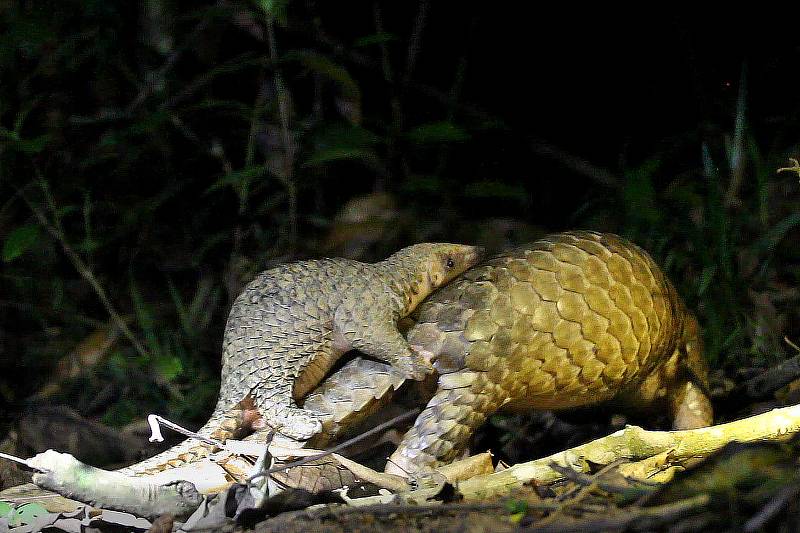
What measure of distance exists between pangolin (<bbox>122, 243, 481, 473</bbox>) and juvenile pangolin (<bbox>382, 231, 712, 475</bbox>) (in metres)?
0.13

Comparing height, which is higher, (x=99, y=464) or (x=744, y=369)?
(x=744, y=369)

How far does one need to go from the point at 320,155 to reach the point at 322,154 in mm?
12

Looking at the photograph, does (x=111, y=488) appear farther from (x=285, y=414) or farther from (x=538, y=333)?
(x=538, y=333)

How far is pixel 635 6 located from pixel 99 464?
13.8 ft

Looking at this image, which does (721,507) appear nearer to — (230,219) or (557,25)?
(230,219)

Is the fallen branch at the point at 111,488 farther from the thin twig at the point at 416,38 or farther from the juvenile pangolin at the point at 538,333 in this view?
the thin twig at the point at 416,38

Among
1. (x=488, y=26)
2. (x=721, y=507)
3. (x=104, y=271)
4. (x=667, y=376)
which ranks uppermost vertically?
(x=488, y=26)

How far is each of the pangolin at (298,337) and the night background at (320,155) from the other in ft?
6.15

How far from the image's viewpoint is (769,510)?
5.13ft

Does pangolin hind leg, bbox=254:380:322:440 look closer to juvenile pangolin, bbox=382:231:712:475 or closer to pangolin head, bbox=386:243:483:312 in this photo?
juvenile pangolin, bbox=382:231:712:475

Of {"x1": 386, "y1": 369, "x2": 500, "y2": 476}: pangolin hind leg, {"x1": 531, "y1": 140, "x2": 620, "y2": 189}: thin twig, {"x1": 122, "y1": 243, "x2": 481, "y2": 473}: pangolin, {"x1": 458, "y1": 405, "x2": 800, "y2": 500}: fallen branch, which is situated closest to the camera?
{"x1": 458, "y1": 405, "x2": 800, "y2": 500}: fallen branch

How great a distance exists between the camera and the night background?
14.8 ft

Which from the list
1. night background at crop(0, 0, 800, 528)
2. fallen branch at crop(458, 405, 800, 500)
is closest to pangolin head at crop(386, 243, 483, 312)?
fallen branch at crop(458, 405, 800, 500)

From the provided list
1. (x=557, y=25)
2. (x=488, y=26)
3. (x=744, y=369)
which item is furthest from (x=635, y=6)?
A: (x=744, y=369)
